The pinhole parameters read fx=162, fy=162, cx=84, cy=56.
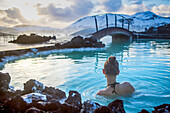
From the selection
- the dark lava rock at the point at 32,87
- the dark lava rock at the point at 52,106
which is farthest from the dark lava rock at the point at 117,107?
the dark lava rock at the point at 32,87

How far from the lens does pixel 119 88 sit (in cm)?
448

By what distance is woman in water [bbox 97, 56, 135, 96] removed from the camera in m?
4.30

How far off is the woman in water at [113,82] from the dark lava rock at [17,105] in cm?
236

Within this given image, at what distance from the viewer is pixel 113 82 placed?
448 centimetres

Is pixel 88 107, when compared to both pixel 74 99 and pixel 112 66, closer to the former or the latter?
pixel 74 99

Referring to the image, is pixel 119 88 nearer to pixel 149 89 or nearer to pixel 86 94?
pixel 86 94

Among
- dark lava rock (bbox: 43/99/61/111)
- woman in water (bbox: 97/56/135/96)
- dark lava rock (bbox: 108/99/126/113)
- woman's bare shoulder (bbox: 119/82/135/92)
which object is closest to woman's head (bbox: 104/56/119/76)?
woman in water (bbox: 97/56/135/96)

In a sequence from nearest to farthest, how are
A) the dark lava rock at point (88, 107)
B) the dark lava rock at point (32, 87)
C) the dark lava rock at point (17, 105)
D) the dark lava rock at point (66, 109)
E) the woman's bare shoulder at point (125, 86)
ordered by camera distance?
the dark lava rock at point (66, 109), the dark lava rock at point (17, 105), the dark lava rock at point (88, 107), the dark lava rock at point (32, 87), the woman's bare shoulder at point (125, 86)

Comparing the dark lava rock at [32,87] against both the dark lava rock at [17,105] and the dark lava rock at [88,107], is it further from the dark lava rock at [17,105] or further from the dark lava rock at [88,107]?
the dark lava rock at [88,107]

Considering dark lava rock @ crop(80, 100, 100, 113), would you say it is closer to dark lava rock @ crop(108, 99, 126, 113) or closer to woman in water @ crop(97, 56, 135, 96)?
dark lava rock @ crop(108, 99, 126, 113)

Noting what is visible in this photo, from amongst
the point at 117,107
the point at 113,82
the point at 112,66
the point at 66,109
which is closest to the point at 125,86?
the point at 113,82

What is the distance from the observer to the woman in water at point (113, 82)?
4301mm

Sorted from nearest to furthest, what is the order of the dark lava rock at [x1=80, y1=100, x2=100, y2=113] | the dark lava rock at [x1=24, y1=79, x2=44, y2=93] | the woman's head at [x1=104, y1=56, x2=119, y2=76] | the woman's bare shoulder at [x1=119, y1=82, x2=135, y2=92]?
the dark lava rock at [x1=80, y1=100, x2=100, y2=113], the dark lava rock at [x1=24, y1=79, x2=44, y2=93], the woman's head at [x1=104, y1=56, x2=119, y2=76], the woman's bare shoulder at [x1=119, y1=82, x2=135, y2=92]

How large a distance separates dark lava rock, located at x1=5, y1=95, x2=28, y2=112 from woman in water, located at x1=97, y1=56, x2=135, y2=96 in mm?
2358
